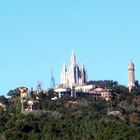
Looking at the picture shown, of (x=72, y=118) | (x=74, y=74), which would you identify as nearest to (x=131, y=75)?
(x=74, y=74)

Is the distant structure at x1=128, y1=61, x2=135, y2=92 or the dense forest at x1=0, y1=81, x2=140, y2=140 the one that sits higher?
the distant structure at x1=128, y1=61, x2=135, y2=92

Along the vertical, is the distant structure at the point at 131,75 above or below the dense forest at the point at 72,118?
above

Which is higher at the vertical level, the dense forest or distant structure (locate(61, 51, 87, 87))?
distant structure (locate(61, 51, 87, 87))

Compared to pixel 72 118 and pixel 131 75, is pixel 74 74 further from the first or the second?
pixel 72 118

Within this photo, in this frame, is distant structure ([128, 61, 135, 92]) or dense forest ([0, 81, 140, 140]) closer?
dense forest ([0, 81, 140, 140])

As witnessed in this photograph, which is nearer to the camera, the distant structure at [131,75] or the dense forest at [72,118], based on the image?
the dense forest at [72,118]

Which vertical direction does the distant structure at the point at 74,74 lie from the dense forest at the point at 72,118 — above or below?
above

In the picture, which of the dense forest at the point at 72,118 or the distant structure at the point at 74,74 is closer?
the dense forest at the point at 72,118

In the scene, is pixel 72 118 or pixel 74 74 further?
pixel 74 74

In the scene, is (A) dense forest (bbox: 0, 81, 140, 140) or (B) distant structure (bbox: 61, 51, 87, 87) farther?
(B) distant structure (bbox: 61, 51, 87, 87)
